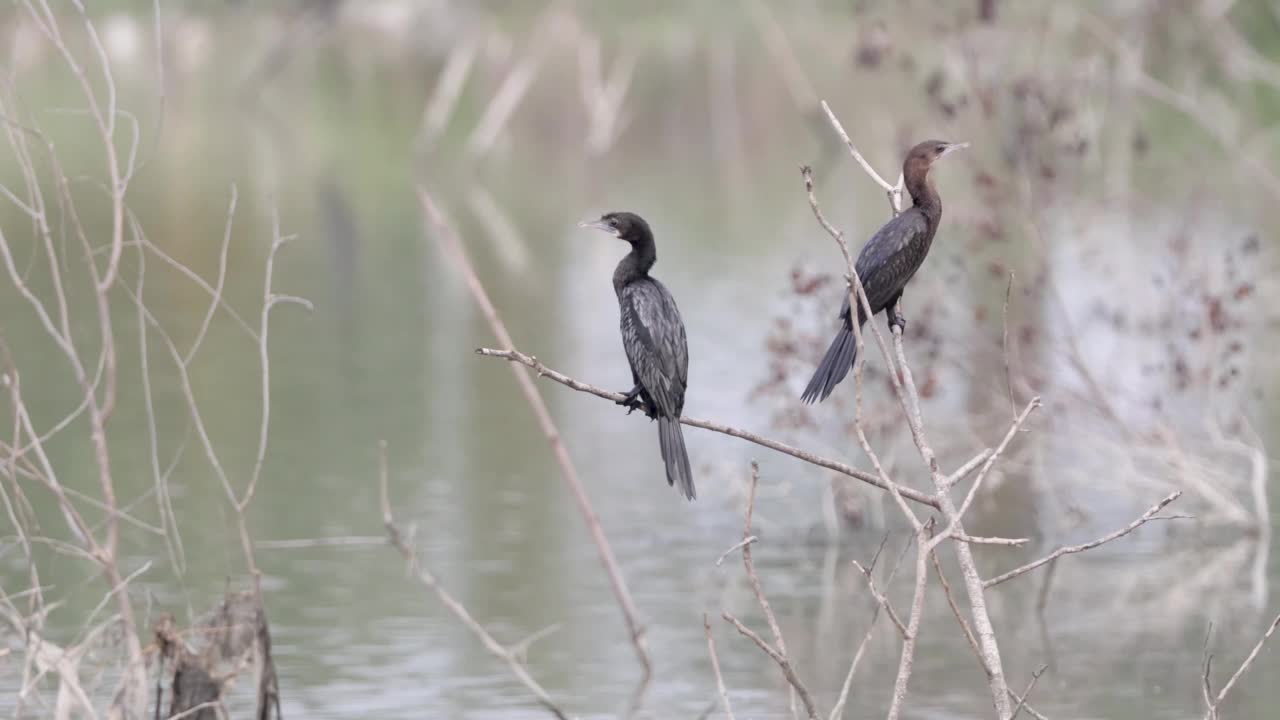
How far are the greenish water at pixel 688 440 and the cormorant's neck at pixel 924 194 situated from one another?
5.99 ft

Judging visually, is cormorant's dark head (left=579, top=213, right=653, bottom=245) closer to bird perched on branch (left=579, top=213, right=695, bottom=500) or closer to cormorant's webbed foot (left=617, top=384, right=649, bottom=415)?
bird perched on branch (left=579, top=213, right=695, bottom=500)

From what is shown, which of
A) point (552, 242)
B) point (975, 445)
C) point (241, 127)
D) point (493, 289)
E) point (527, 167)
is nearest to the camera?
point (975, 445)

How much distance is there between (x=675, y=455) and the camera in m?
5.13

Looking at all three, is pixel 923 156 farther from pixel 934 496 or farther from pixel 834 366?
pixel 934 496

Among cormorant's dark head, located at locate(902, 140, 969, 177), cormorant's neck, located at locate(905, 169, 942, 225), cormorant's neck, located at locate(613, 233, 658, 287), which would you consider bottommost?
cormorant's neck, located at locate(613, 233, 658, 287)

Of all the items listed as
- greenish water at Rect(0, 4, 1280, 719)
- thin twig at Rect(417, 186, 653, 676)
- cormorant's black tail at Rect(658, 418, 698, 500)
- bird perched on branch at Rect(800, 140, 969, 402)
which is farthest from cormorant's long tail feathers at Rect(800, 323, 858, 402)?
greenish water at Rect(0, 4, 1280, 719)

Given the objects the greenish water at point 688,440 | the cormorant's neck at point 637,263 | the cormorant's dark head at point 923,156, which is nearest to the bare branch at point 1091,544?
the cormorant's dark head at point 923,156

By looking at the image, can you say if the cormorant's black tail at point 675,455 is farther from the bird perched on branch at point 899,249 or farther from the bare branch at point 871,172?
the bare branch at point 871,172

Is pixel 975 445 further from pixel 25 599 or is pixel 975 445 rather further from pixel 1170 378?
pixel 25 599

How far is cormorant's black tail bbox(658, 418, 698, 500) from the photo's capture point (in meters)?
4.96

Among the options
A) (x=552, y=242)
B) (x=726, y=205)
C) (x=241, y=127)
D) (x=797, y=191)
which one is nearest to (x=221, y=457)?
(x=552, y=242)

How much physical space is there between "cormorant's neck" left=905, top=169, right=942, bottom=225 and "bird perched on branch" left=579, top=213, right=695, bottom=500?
66cm

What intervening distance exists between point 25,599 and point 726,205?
17658 millimetres

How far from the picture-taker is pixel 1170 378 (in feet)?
37.2
